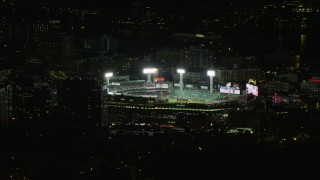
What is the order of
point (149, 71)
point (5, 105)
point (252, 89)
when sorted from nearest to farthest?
point (5, 105) → point (252, 89) → point (149, 71)

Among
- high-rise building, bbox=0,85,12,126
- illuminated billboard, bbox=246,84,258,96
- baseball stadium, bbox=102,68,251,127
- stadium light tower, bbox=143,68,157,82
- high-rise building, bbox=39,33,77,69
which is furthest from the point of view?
high-rise building, bbox=39,33,77,69

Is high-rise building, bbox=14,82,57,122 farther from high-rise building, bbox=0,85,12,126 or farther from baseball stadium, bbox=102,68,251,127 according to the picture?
baseball stadium, bbox=102,68,251,127

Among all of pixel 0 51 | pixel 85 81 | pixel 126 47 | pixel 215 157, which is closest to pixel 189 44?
pixel 126 47

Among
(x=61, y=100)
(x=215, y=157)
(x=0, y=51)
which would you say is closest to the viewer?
(x=215, y=157)

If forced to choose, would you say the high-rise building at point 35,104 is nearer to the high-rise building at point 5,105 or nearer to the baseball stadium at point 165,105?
the high-rise building at point 5,105

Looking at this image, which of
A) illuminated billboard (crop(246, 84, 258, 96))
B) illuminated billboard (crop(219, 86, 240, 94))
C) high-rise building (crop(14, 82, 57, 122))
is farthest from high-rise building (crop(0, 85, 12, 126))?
illuminated billboard (crop(246, 84, 258, 96))

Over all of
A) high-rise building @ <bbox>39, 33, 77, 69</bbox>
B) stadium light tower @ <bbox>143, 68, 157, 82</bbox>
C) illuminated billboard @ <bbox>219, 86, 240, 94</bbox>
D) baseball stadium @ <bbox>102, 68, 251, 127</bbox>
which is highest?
high-rise building @ <bbox>39, 33, 77, 69</bbox>

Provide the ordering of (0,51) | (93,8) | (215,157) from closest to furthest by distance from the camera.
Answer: (215,157) < (0,51) < (93,8)

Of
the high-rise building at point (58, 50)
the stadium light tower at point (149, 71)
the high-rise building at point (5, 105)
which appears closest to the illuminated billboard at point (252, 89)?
the stadium light tower at point (149, 71)

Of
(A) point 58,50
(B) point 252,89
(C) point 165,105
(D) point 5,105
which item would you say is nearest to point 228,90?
(B) point 252,89

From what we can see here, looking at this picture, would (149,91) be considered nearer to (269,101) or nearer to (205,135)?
(269,101)

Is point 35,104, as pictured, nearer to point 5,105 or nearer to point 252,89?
point 5,105
